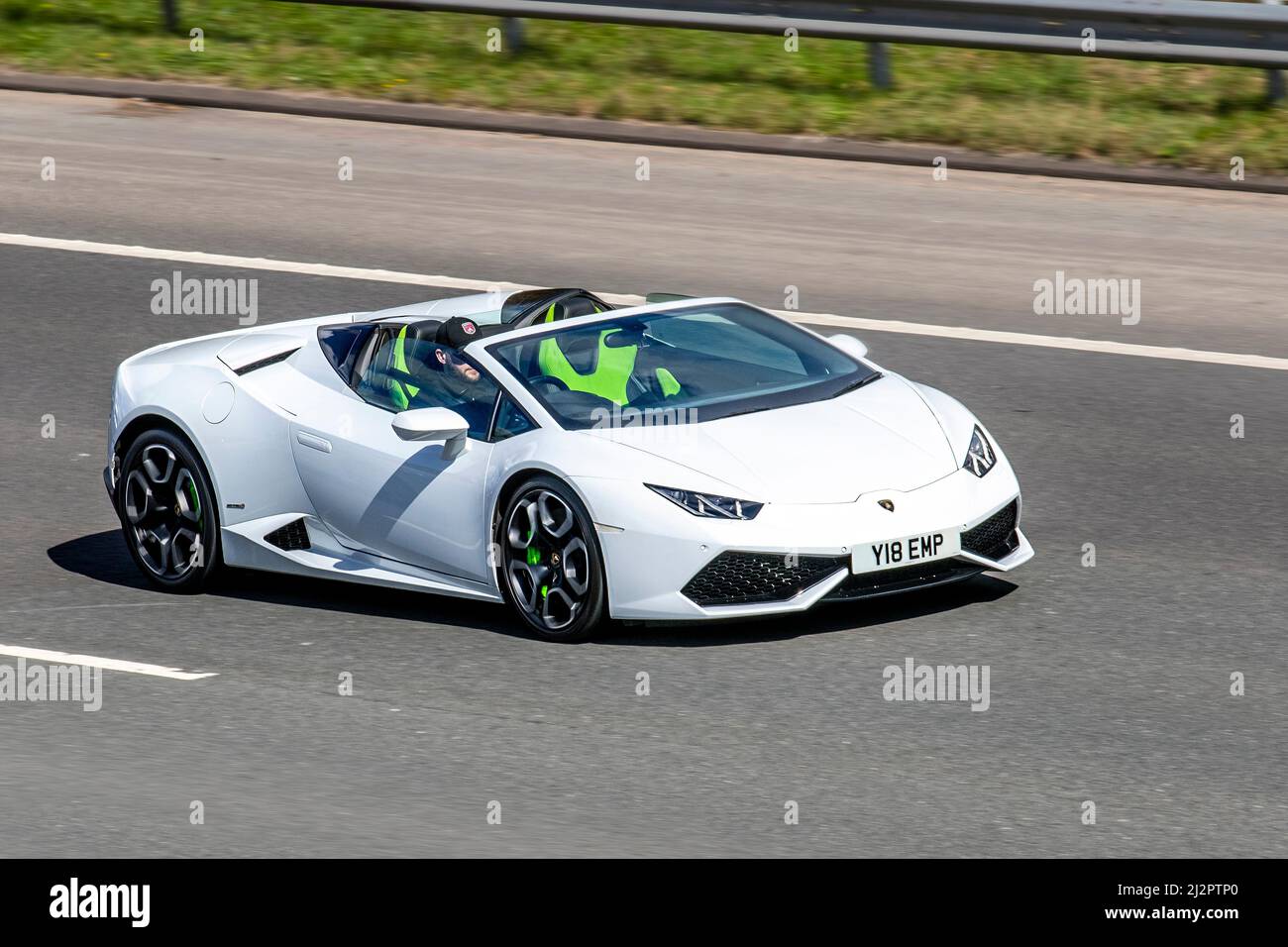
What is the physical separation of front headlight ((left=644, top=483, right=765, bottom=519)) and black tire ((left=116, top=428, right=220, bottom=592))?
101 inches

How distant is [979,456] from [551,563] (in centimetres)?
189

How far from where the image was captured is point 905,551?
8914 millimetres

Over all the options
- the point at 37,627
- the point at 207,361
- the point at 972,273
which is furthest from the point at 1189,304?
the point at 37,627

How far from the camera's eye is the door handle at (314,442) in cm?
1000

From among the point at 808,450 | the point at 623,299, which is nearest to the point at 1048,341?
the point at 623,299

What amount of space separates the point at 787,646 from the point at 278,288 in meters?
7.03

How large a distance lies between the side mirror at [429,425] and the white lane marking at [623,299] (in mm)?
4156

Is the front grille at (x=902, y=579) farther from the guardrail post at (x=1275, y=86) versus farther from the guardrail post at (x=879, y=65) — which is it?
the guardrail post at (x=879, y=65)

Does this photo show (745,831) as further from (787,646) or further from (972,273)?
(972,273)

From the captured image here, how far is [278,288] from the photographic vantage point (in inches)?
591

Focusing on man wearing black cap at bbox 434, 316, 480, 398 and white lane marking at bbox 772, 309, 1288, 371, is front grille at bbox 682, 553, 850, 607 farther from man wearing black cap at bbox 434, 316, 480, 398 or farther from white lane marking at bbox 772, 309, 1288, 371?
white lane marking at bbox 772, 309, 1288, 371

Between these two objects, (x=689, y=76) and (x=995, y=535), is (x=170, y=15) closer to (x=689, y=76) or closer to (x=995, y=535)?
(x=689, y=76)

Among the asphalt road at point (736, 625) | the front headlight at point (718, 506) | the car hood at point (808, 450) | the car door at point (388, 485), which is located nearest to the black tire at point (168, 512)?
the asphalt road at point (736, 625)

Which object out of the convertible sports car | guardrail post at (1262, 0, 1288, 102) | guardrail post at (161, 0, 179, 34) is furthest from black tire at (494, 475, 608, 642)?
guardrail post at (161, 0, 179, 34)
